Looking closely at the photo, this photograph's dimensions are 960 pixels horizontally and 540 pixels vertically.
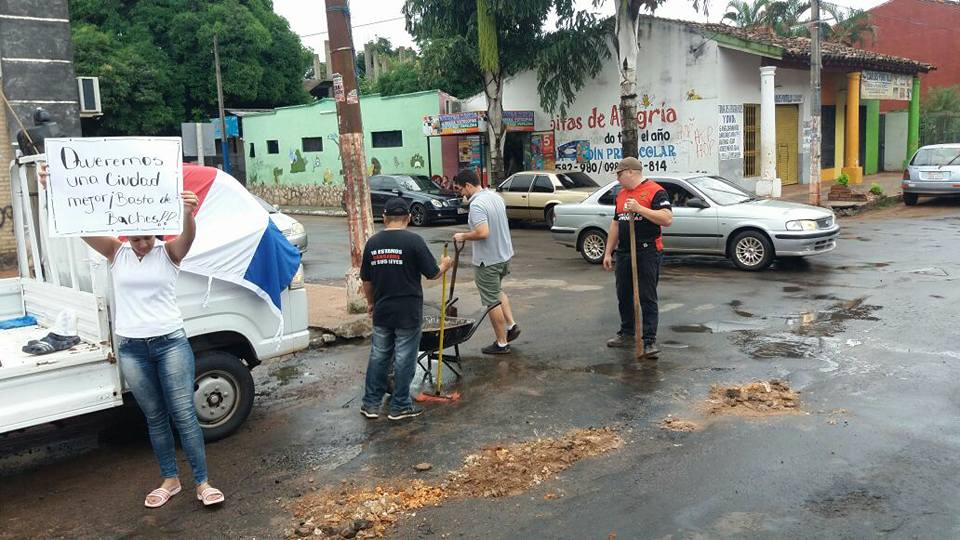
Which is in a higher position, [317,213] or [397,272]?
[397,272]

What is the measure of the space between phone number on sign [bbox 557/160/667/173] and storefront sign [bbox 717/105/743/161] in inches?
67.7

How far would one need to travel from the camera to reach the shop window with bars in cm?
2377

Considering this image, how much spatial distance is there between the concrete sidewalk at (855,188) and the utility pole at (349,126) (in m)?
15.0

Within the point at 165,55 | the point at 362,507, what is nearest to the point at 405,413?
the point at 362,507

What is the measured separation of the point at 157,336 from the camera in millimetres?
4504

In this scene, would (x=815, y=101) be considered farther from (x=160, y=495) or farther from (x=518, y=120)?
(x=160, y=495)

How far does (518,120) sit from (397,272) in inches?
812

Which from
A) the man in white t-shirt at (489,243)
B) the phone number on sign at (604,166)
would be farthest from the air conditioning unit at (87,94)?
the phone number on sign at (604,166)

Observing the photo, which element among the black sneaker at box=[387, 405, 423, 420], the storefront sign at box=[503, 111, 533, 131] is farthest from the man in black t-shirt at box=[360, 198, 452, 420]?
the storefront sign at box=[503, 111, 533, 131]

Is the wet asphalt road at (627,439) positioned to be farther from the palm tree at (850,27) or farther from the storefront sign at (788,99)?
the palm tree at (850,27)

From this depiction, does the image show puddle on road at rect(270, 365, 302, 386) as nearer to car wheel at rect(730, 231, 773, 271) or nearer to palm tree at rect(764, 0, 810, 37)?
car wheel at rect(730, 231, 773, 271)

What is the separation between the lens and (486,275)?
7.75 meters

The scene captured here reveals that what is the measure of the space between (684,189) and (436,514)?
30.7 feet

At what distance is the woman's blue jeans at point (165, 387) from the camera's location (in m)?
4.55
